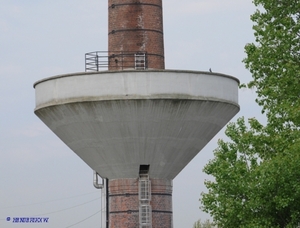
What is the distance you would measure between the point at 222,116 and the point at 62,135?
5.95m

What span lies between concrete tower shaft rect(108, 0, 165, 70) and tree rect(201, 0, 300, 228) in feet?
19.4

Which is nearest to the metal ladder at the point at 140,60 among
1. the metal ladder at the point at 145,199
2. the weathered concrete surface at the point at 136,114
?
the weathered concrete surface at the point at 136,114

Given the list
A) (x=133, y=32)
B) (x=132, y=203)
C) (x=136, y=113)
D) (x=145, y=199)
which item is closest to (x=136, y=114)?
(x=136, y=113)

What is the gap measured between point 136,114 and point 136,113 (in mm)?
47

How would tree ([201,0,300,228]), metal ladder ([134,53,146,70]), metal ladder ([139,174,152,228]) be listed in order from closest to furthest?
tree ([201,0,300,228]) → metal ladder ([139,174,152,228]) → metal ladder ([134,53,146,70])

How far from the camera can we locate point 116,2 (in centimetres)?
3077

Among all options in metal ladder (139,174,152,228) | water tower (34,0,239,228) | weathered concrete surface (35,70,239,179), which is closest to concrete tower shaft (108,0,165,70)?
water tower (34,0,239,228)

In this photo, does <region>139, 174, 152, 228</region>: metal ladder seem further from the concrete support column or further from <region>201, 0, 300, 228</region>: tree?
<region>201, 0, 300, 228</region>: tree

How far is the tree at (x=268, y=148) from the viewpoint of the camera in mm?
22875

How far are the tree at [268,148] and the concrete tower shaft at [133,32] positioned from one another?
19.4ft

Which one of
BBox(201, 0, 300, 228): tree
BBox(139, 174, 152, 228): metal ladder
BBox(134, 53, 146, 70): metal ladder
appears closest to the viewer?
BBox(201, 0, 300, 228): tree

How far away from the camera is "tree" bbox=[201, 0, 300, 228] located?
75.0 feet

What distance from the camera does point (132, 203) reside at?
29359 millimetres

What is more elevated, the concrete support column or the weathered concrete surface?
the weathered concrete surface
